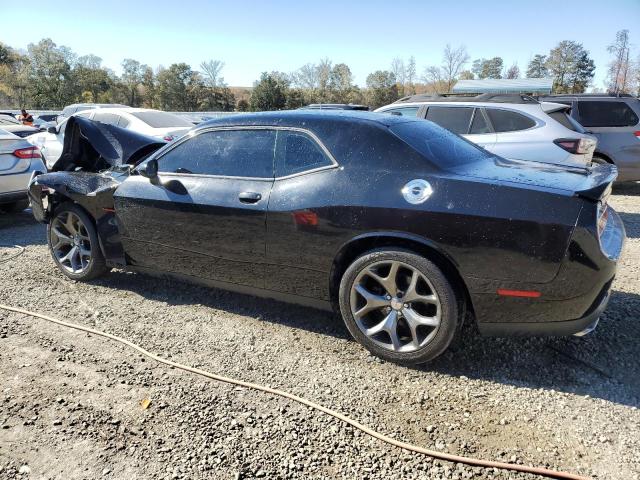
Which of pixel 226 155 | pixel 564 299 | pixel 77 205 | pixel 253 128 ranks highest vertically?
pixel 253 128

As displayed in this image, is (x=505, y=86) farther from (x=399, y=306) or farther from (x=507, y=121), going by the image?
(x=399, y=306)

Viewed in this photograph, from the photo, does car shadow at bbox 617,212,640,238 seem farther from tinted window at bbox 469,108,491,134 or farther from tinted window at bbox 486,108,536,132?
tinted window at bbox 469,108,491,134

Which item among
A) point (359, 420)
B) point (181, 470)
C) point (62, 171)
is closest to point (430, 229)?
point (359, 420)

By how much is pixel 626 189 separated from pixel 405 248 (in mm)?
9036

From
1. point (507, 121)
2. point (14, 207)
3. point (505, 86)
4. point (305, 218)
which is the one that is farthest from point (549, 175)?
point (505, 86)

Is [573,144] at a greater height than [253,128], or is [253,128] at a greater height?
[253,128]

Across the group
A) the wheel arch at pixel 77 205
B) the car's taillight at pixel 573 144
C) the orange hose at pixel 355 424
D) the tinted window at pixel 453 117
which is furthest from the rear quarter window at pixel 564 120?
the wheel arch at pixel 77 205

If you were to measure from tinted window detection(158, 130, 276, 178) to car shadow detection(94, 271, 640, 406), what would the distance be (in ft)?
3.83

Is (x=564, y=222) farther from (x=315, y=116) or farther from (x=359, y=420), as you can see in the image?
(x=315, y=116)

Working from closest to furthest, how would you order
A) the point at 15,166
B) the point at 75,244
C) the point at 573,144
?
the point at 75,244 → the point at 573,144 → the point at 15,166

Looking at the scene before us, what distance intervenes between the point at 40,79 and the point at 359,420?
57.2 metres

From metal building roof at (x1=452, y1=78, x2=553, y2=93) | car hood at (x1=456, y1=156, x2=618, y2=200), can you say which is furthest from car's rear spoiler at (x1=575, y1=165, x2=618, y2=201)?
metal building roof at (x1=452, y1=78, x2=553, y2=93)

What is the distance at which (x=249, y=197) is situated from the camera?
338 cm

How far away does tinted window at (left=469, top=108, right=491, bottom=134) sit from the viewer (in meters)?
6.48
